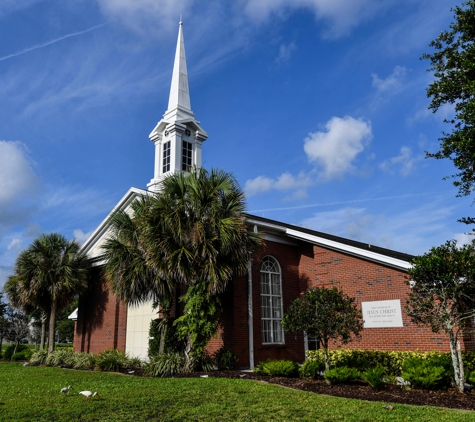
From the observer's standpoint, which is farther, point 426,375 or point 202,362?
point 202,362

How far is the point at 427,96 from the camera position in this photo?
14680 mm

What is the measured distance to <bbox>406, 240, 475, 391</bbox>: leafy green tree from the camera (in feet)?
34.4

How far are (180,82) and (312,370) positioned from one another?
18.8m

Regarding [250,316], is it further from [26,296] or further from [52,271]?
[26,296]

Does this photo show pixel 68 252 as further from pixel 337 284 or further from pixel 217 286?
pixel 337 284

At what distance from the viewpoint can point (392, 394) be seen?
10258 millimetres

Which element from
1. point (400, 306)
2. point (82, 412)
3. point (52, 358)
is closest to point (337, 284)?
point (400, 306)

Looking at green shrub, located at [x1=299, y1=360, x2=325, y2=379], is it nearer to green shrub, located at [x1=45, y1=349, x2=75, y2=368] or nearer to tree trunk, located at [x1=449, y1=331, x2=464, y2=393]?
tree trunk, located at [x1=449, y1=331, x2=464, y2=393]

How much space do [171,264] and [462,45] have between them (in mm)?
11867

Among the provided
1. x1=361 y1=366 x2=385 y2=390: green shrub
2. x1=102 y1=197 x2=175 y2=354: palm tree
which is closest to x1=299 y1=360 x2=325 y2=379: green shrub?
x1=361 y1=366 x2=385 y2=390: green shrub

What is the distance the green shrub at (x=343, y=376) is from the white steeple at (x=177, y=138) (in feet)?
45.8

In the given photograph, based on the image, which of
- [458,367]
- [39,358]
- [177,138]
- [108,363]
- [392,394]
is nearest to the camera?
[392,394]

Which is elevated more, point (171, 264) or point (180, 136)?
point (180, 136)

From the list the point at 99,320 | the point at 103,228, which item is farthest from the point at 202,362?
the point at 103,228
